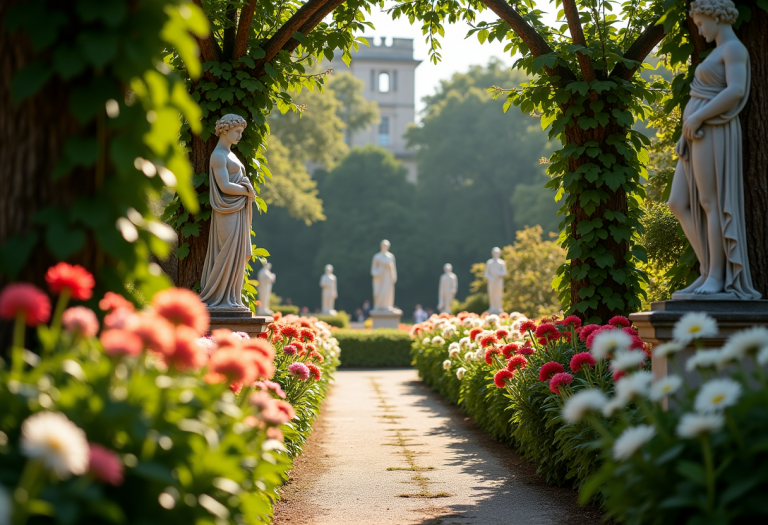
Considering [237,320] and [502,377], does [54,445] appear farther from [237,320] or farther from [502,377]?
[237,320]

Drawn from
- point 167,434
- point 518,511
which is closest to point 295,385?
point 518,511

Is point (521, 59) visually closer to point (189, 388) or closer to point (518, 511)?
point (518, 511)

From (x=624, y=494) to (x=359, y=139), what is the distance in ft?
217

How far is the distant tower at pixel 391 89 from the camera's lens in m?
65.6

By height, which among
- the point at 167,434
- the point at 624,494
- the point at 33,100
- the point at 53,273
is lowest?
the point at 624,494

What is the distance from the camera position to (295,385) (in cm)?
665

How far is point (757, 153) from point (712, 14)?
0.98m

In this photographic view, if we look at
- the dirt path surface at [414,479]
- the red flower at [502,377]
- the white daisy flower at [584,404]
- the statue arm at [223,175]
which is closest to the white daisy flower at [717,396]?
the white daisy flower at [584,404]

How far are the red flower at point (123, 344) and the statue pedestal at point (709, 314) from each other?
318 cm

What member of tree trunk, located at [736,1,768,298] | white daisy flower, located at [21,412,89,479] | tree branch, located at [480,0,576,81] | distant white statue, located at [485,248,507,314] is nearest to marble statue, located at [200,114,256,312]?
tree branch, located at [480,0,576,81]

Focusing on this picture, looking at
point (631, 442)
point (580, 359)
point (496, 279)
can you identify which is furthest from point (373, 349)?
point (631, 442)

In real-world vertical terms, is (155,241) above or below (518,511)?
above

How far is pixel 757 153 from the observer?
5031mm

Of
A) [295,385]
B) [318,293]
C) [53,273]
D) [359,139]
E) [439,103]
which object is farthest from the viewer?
[359,139]
